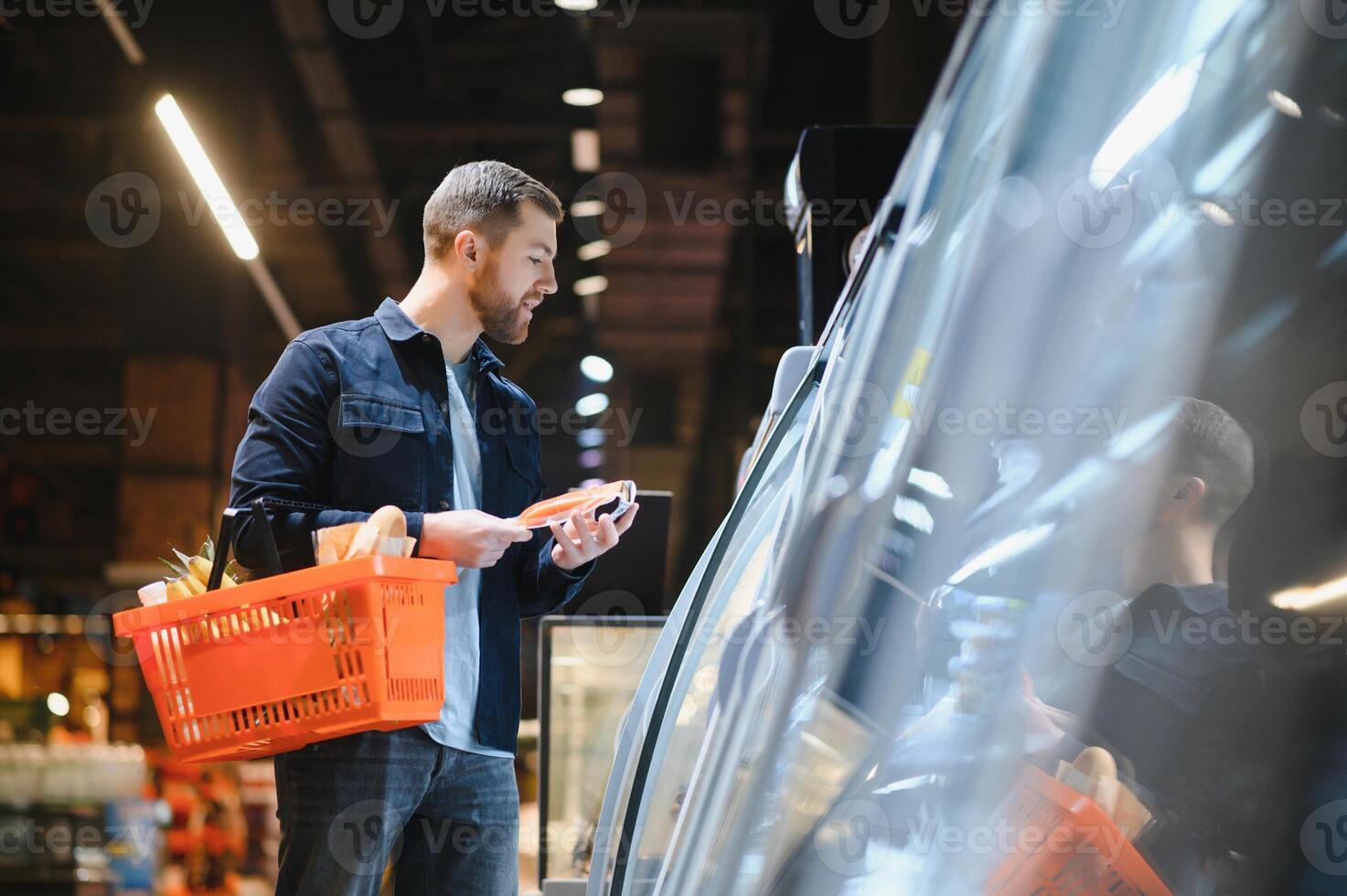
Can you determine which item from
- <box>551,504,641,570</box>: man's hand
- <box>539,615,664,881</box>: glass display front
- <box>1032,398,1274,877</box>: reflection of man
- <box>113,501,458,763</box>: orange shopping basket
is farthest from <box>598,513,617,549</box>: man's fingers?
<box>539,615,664,881</box>: glass display front

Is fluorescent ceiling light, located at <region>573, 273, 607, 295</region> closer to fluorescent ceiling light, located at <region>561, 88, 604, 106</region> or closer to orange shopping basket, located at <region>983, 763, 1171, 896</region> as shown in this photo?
fluorescent ceiling light, located at <region>561, 88, 604, 106</region>

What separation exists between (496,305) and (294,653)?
0.68 metres

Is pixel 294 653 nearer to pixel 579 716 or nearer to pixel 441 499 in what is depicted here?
pixel 441 499

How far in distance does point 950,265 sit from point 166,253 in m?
8.86

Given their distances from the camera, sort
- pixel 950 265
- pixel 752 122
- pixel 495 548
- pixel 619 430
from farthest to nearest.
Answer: pixel 619 430 → pixel 752 122 → pixel 495 548 → pixel 950 265

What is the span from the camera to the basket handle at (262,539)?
1609 millimetres

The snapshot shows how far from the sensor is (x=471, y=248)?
6.41 feet

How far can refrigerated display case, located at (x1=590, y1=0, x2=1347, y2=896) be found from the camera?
115 centimetres

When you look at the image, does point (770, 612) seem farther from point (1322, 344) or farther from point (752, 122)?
point (752, 122)

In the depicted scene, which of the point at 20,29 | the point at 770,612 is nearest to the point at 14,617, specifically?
the point at 20,29

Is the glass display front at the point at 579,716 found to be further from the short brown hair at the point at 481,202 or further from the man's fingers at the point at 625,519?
the short brown hair at the point at 481,202

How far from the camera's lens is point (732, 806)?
118 cm

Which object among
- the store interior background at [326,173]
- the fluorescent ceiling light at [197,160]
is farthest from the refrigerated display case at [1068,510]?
the fluorescent ceiling light at [197,160]

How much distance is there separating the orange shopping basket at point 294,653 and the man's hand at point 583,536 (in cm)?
22
